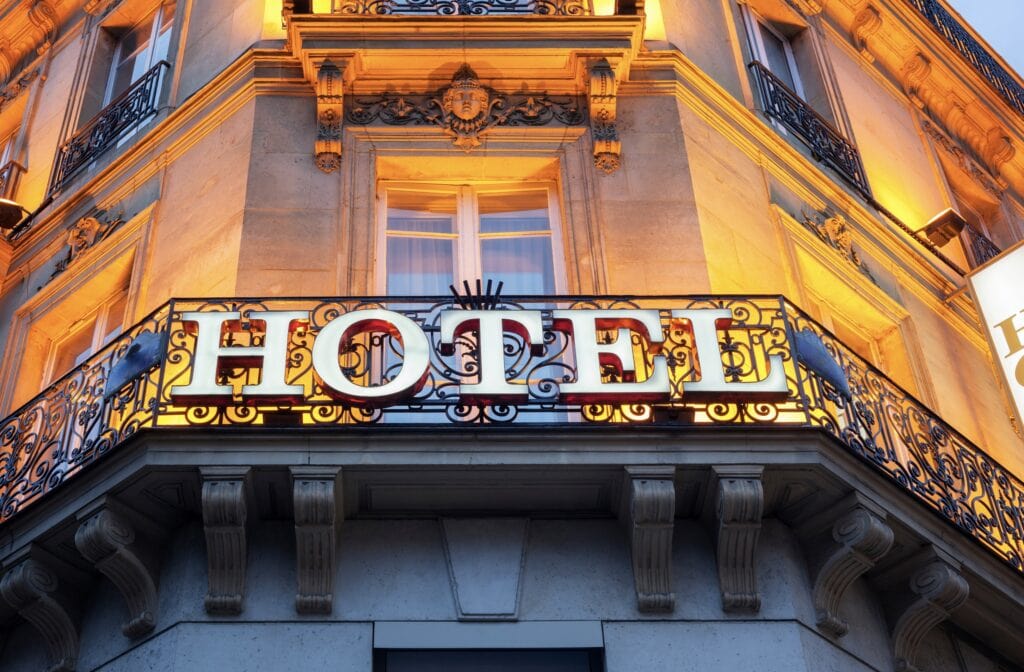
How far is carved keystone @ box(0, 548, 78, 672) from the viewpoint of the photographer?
9797 mm

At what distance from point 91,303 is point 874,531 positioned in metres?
7.39

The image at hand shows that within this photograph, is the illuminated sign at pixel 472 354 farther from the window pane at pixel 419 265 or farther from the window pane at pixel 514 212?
the window pane at pixel 514 212

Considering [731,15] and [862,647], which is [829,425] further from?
[731,15]

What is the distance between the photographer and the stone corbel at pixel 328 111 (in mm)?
12727

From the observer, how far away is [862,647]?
9.95 metres

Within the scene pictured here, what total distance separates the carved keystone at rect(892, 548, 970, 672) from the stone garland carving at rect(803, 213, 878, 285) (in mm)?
4308

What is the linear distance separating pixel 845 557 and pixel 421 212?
194 inches

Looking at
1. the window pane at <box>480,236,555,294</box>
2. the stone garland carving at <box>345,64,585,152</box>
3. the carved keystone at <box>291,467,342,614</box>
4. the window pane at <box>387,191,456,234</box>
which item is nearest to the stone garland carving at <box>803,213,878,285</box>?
the stone garland carving at <box>345,64,585,152</box>

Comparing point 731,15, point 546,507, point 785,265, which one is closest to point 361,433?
point 546,507

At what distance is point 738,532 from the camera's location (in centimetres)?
966

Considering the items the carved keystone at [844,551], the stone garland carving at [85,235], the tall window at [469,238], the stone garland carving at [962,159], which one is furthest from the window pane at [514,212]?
the stone garland carving at [962,159]

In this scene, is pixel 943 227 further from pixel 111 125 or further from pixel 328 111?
pixel 111 125

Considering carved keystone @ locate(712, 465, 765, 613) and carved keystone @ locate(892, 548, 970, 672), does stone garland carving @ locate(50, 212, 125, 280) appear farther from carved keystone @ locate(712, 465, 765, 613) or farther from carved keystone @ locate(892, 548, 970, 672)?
carved keystone @ locate(892, 548, 970, 672)

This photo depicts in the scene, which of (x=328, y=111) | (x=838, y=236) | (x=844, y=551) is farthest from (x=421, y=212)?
(x=844, y=551)
